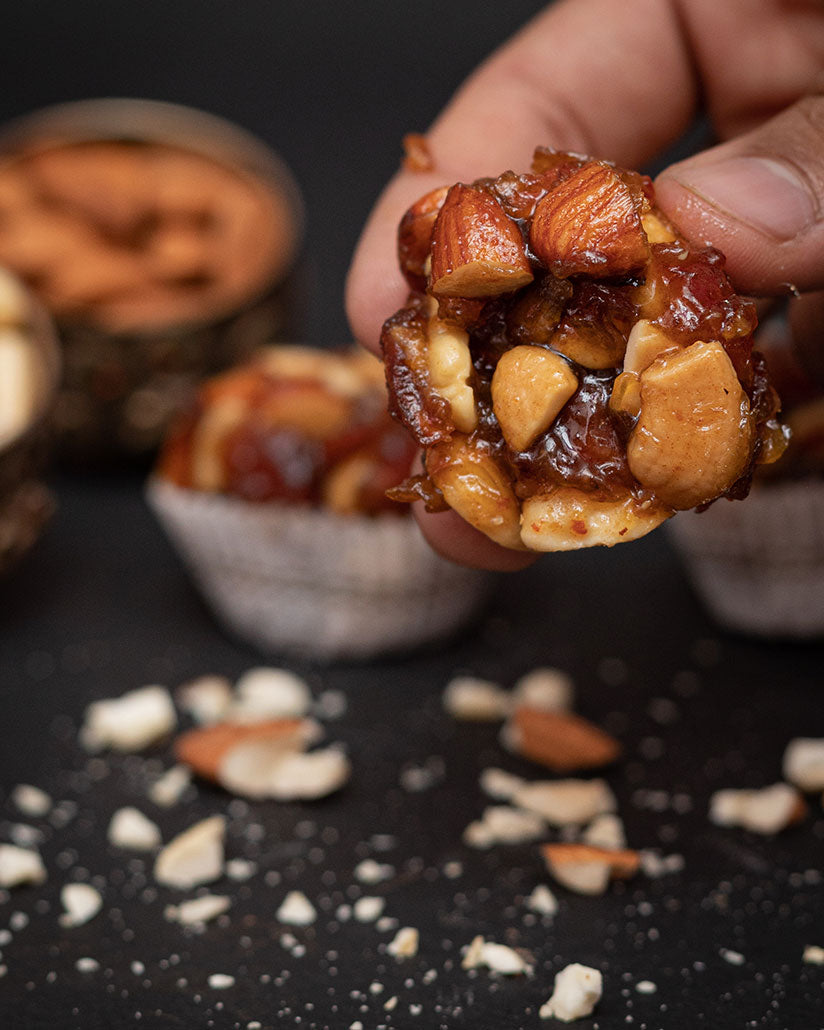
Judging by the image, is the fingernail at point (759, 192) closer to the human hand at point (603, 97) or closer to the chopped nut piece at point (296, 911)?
the human hand at point (603, 97)

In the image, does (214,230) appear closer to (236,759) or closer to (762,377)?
(236,759)

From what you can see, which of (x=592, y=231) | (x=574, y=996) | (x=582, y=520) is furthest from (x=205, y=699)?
(x=592, y=231)

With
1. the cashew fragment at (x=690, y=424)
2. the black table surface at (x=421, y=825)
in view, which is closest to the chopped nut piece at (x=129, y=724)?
the black table surface at (x=421, y=825)

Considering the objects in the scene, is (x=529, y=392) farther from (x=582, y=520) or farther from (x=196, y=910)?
(x=196, y=910)

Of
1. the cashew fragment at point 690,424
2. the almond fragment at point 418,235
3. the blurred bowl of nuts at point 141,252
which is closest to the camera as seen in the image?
the cashew fragment at point 690,424

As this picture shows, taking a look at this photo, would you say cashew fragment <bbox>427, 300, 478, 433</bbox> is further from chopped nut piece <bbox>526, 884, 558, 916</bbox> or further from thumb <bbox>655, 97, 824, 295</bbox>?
chopped nut piece <bbox>526, 884, 558, 916</bbox>

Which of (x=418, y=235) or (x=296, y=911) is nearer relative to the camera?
(x=418, y=235)
